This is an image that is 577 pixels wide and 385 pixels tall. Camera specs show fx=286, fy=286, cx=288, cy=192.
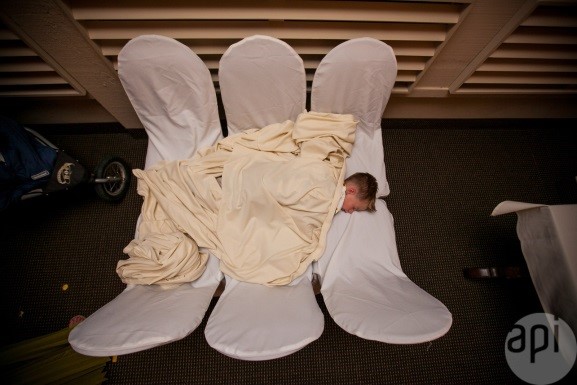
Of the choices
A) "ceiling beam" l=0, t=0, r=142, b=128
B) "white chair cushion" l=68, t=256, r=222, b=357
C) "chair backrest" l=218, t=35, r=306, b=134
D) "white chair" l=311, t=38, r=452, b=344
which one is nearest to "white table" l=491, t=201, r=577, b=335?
"white chair" l=311, t=38, r=452, b=344

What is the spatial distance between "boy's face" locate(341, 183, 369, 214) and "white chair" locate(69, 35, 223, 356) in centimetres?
62

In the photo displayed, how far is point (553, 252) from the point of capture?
3.36ft

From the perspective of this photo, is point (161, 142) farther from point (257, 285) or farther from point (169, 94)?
point (257, 285)

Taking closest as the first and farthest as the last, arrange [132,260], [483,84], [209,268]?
1. [132,260]
2. [209,268]
3. [483,84]

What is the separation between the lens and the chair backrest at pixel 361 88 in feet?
3.70

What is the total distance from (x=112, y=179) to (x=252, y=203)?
929 millimetres

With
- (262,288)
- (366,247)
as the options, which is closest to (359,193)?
(366,247)

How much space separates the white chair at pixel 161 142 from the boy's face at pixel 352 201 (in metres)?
0.62

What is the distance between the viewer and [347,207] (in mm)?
1267

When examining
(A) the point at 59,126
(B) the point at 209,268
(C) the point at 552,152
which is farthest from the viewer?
(C) the point at 552,152

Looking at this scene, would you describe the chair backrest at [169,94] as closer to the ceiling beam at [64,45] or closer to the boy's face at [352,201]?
the ceiling beam at [64,45]

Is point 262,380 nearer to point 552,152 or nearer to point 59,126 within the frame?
point 59,126


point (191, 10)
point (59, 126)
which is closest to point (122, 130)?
point (59, 126)

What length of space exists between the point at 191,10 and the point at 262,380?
1611 mm
